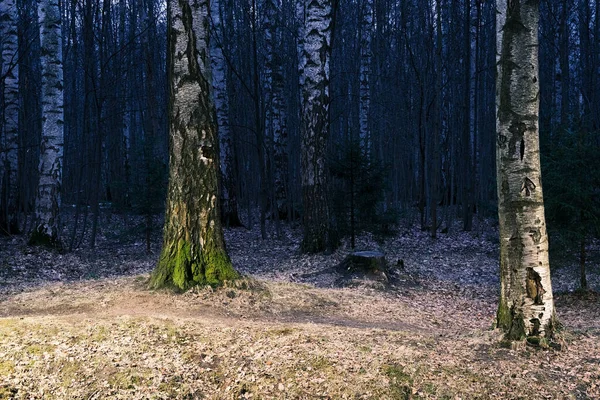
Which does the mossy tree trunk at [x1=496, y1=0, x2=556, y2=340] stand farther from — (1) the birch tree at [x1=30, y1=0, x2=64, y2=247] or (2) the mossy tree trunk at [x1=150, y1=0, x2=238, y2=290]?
(1) the birch tree at [x1=30, y1=0, x2=64, y2=247]

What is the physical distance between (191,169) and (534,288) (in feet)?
13.5

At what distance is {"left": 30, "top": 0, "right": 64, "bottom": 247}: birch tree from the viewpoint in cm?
1157

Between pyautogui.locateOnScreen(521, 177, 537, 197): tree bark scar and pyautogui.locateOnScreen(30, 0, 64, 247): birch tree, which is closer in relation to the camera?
pyautogui.locateOnScreen(521, 177, 537, 197): tree bark scar

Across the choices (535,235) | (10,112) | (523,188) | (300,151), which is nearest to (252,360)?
(535,235)

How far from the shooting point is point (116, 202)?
21.7 meters

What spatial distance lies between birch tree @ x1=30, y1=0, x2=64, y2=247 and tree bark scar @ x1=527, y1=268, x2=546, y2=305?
1030cm

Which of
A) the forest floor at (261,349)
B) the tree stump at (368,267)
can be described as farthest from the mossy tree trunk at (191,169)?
the tree stump at (368,267)

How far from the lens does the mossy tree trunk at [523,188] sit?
4.48 metres

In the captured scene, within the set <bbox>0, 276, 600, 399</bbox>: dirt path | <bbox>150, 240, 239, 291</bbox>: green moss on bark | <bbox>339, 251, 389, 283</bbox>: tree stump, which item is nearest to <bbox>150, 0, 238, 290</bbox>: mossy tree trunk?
<bbox>150, 240, 239, 291</bbox>: green moss on bark

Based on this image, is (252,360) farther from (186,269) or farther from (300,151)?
(300,151)

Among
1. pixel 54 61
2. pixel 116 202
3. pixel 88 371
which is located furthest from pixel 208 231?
pixel 116 202

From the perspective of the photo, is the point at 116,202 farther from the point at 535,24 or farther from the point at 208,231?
the point at 535,24

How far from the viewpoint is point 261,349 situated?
15.1ft

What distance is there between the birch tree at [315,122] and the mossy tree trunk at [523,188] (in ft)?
22.9
